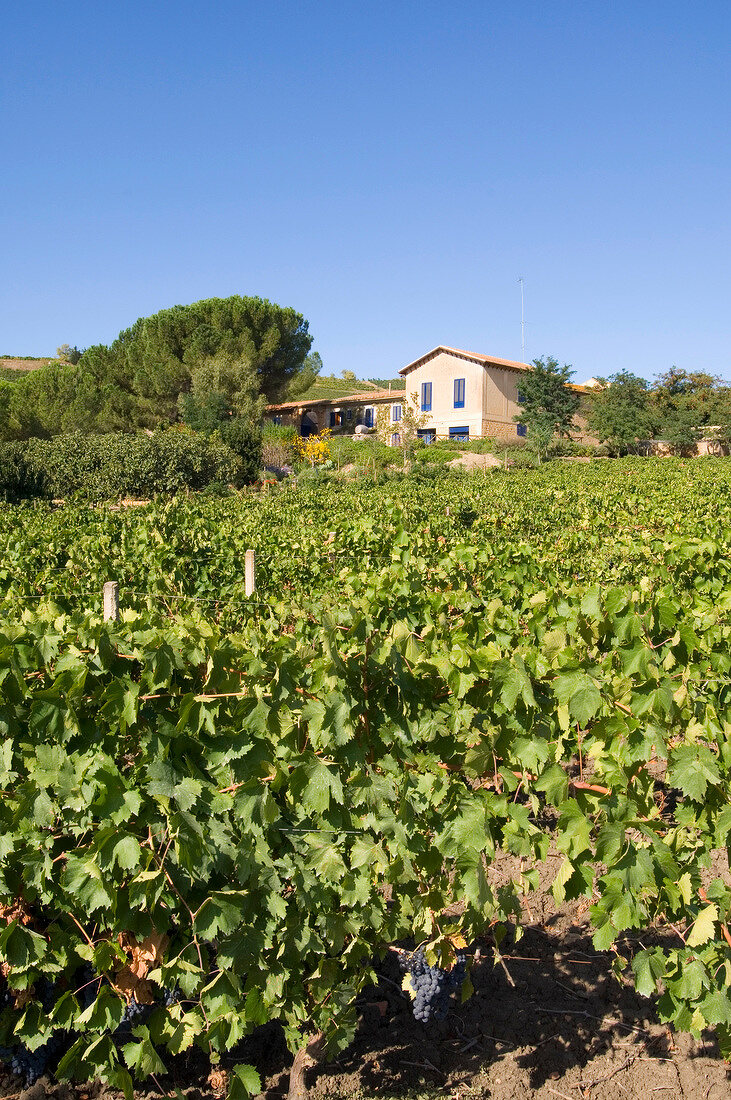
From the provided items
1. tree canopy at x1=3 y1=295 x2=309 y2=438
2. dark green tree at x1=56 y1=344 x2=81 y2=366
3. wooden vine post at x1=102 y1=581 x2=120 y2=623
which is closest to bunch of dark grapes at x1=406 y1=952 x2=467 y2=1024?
wooden vine post at x1=102 y1=581 x2=120 y2=623

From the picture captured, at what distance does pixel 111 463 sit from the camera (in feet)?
78.3

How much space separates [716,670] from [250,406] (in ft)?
124

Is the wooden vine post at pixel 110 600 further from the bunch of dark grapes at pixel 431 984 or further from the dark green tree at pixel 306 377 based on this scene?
the dark green tree at pixel 306 377

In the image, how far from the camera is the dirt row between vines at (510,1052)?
2.42 metres

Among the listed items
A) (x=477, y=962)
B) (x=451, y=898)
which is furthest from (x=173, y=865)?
(x=477, y=962)

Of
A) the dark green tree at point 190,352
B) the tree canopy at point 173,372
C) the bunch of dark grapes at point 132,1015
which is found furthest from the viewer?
the dark green tree at point 190,352

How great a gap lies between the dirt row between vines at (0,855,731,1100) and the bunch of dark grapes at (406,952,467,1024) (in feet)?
0.49

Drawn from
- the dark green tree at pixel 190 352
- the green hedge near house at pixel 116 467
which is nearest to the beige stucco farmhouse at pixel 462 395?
the dark green tree at pixel 190 352

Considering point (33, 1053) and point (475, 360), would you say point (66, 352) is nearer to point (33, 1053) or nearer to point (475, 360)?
point (475, 360)

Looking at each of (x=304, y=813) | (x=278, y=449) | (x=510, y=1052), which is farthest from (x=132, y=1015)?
(x=278, y=449)

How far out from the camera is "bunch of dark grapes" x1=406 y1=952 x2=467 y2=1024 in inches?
98.8

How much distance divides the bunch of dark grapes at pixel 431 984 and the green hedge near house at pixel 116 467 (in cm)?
2068

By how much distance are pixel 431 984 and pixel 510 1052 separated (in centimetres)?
36

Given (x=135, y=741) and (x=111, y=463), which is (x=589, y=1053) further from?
(x=111, y=463)
